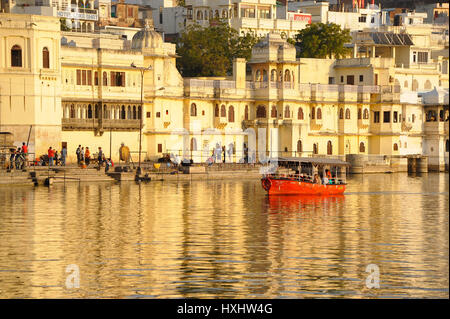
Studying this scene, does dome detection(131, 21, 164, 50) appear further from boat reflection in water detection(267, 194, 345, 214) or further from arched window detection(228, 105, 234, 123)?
boat reflection in water detection(267, 194, 345, 214)

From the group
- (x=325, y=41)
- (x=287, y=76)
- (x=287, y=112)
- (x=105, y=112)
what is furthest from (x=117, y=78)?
(x=325, y=41)

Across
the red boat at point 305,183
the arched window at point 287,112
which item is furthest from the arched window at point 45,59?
the arched window at point 287,112

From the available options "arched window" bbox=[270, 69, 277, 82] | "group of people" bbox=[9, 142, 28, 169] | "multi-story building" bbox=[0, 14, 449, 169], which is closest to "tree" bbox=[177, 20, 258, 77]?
"multi-story building" bbox=[0, 14, 449, 169]

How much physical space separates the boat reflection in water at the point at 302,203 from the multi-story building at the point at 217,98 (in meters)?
18.5

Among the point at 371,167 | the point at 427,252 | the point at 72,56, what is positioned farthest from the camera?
the point at 371,167

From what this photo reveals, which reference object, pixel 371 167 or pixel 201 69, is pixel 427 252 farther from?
pixel 201 69

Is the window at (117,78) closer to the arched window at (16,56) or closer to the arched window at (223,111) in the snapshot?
the arched window at (16,56)

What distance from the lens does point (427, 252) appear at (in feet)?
102

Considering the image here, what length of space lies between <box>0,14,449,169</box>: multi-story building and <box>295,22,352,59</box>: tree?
6.50ft

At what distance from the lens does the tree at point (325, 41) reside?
93000 mm

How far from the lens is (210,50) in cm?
8950
